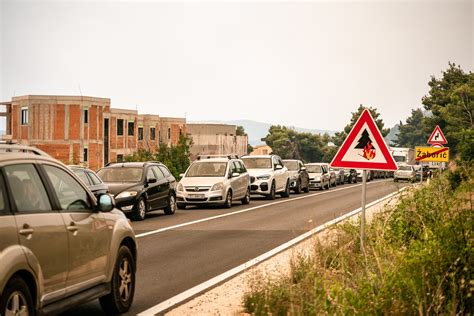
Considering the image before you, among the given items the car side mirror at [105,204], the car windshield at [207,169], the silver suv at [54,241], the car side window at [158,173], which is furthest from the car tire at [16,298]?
the car windshield at [207,169]

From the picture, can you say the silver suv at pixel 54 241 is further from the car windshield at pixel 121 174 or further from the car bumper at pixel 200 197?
the car bumper at pixel 200 197

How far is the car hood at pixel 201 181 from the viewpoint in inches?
1096

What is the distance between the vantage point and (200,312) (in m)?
9.06

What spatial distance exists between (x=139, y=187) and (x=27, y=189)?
1567cm

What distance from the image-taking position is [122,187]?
22.2 metres

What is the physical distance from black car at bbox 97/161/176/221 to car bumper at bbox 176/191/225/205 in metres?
2.45

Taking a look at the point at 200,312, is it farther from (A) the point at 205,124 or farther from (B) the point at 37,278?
(A) the point at 205,124

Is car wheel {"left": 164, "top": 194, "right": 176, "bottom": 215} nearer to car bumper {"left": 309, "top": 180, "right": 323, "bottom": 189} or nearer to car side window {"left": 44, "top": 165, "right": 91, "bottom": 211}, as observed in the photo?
car side window {"left": 44, "top": 165, "right": 91, "bottom": 211}

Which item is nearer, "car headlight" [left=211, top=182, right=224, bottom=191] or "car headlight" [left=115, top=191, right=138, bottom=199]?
"car headlight" [left=115, top=191, right=138, bottom=199]

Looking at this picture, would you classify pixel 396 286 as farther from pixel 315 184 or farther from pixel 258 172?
pixel 315 184

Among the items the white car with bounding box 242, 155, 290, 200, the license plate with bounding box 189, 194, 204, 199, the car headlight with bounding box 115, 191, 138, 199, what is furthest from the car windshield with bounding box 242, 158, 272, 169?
the car headlight with bounding box 115, 191, 138, 199

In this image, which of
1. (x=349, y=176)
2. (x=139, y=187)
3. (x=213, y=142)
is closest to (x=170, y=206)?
(x=139, y=187)

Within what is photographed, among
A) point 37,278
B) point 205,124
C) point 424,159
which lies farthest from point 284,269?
point 205,124

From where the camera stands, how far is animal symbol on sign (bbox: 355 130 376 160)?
465 inches
